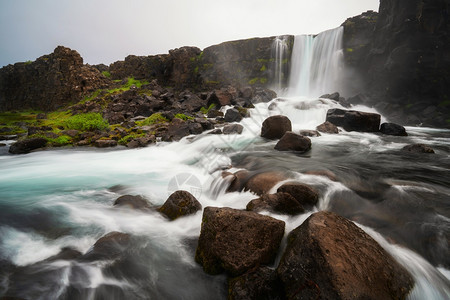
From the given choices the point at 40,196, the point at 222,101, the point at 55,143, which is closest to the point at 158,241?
the point at 40,196

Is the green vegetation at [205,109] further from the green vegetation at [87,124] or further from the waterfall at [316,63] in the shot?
the waterfall at [316,63]

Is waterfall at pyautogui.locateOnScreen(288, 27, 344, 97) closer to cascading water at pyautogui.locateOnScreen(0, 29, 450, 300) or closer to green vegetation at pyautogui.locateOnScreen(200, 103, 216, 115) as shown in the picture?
green vegetation at pyautogui.locateOnScreen(200, 103, 216, 115)

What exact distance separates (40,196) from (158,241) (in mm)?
3813

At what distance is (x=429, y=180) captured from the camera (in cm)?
523

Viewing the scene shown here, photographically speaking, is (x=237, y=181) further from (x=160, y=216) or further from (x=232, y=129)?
(x=232, y=129)

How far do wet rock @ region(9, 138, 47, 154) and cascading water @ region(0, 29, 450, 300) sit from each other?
3.24 ft

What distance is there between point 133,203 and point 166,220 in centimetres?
110

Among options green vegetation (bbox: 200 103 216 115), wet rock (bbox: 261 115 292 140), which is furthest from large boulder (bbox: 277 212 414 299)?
green vegetation (bbox: 200 103 216 115)

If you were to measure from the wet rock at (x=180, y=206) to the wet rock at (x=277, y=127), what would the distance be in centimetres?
704

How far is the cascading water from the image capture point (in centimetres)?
271

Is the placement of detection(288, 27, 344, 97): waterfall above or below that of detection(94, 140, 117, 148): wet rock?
above

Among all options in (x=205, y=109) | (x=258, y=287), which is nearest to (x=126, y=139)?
(x=205, y=109)

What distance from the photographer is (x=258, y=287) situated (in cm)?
226

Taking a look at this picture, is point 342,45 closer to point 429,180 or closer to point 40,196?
point 429,180
